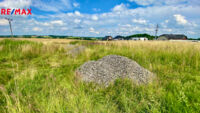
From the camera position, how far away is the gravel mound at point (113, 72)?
3.05 meters

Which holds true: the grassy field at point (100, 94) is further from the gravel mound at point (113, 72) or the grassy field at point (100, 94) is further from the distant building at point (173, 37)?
the distant building at point (173, 37)

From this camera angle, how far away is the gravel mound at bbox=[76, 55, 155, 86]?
305 cm

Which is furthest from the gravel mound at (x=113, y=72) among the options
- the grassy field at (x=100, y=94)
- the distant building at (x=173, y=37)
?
the distant building at (x=173, y=37)

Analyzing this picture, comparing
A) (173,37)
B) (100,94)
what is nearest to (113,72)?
(100,94)

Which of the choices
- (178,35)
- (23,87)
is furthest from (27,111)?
(178,35)

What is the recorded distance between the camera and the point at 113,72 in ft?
11.2

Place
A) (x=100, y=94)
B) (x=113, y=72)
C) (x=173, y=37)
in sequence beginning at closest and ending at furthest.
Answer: (x=100, y=94)
(x=113, y=72)
(x=173, y=37)

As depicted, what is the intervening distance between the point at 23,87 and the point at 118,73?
2498 mm

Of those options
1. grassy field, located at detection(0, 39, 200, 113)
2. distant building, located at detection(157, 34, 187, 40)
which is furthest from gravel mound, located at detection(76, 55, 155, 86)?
distant building, located at detection(157, 34, 187, 40)

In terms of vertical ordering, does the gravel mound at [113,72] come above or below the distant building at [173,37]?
below

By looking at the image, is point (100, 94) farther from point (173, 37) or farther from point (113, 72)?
point (173, 37)

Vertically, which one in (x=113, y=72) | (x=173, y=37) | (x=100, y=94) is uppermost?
(x=173, y=37)

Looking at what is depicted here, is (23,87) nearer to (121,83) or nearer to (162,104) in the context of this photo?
(121,83)

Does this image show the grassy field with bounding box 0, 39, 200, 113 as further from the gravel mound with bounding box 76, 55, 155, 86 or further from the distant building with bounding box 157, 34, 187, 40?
the distant building with bounding box 157, 34, 187, 40
